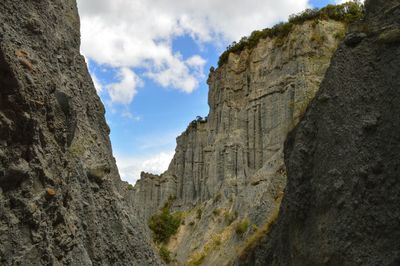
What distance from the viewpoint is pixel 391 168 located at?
35.8ft

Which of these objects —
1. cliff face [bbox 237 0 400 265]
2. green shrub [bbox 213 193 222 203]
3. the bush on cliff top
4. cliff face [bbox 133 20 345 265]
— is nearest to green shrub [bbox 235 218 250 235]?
cliff face [bbox 133 20 345 265]

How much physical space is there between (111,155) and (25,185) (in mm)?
7061

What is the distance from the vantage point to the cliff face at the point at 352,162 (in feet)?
35.8

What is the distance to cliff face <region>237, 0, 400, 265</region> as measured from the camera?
10.9 m

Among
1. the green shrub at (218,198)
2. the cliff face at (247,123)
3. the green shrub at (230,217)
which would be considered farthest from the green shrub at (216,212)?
the green shrub at (230,217)

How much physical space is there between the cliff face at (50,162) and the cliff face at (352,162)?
434 centimetres

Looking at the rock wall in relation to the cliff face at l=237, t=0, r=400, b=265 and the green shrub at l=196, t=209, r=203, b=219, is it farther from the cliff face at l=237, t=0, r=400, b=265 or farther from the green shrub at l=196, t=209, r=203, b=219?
the cliff face at l=237, t=0, r=400, b=265

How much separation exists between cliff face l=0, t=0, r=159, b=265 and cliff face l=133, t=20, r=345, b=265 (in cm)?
2763

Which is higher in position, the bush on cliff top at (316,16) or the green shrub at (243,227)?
the bush on cliff top at (316,16)

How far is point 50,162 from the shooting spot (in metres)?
8.74

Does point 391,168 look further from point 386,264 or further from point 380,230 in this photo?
point 386,264

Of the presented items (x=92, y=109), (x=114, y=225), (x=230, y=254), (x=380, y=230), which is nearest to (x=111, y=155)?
(x=92, y=109)

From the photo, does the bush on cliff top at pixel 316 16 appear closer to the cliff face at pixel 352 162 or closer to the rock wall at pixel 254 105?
the rock wall at pixel 254 105

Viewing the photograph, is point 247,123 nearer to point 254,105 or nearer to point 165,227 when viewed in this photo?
point 254,105
